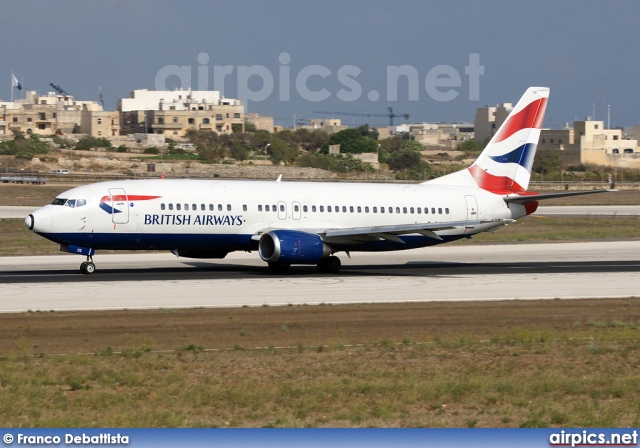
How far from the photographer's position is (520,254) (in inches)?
1959

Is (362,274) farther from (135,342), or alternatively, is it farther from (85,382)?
(85,382)

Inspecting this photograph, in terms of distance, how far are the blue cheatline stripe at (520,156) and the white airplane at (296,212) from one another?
46 mm

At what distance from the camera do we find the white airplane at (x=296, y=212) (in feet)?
121

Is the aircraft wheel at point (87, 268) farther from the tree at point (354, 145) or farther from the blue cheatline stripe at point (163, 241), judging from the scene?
the tree at point (354, 145)

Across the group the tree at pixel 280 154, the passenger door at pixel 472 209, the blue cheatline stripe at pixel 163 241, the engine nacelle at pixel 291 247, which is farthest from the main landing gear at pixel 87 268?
the tree at pixel 280 154

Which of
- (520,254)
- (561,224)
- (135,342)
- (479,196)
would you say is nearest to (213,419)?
(135,342)

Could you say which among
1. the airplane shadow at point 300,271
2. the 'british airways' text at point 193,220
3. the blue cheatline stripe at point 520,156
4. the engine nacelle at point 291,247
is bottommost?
the airplane shadow at point 300,271

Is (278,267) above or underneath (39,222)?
underneath

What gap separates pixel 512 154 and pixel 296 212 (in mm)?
11532

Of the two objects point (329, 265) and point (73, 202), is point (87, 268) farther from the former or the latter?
point (329, 265)

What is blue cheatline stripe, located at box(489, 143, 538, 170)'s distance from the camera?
45000mm

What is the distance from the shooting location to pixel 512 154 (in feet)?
148

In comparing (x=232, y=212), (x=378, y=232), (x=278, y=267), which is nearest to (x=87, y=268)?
(x=232, y=212)

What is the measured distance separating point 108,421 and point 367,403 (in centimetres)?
413
